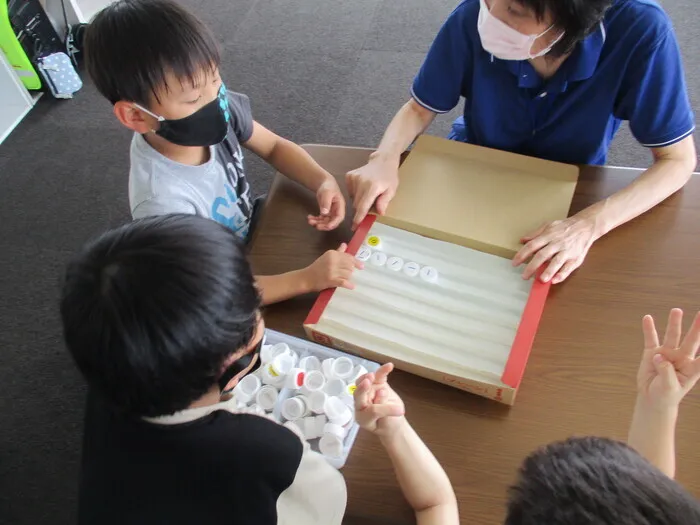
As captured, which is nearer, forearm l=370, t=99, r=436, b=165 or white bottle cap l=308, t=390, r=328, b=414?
white bottle cap l=308, t=390, r=328, b=414

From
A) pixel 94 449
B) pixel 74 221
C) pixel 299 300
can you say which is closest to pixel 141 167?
pixel 299 300

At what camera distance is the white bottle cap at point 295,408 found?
73cm

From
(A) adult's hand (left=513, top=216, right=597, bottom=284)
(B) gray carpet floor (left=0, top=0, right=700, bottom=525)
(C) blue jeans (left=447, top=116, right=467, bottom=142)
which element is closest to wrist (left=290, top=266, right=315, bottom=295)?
(A) adult's hand (left=513, top=216, right=597, bottom=284)

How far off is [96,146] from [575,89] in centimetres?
200

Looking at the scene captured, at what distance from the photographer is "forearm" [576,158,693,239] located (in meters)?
0.86

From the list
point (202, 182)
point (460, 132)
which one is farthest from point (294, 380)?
point (460, 132)

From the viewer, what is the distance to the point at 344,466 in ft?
2.27

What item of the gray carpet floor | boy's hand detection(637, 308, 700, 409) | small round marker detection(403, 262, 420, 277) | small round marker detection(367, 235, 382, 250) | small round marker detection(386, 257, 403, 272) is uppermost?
small round marker detection(367, 235, 382, 250)

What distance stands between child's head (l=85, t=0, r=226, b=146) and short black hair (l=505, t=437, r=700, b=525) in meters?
0.77

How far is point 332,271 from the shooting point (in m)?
0.82

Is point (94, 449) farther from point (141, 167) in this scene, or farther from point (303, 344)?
point (141, 167)

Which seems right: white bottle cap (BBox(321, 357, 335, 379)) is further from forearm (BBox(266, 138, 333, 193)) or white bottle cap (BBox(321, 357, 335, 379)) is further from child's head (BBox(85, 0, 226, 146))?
child's head (BBox(85, 0, 226, 146))

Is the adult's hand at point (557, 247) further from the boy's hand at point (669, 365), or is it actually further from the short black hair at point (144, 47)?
the short black hair at point (144, 47)

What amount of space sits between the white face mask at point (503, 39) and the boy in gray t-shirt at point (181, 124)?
36 cm
